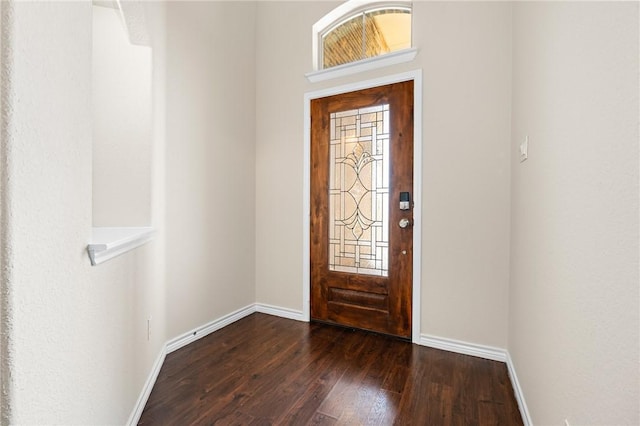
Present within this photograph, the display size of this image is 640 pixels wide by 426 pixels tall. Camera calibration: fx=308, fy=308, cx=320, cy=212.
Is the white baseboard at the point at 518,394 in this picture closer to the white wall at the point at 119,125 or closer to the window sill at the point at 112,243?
the window sill at the point at 112,243

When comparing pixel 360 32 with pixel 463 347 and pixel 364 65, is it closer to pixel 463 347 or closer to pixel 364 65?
pixel 364 65

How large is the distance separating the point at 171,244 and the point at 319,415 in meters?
1.54

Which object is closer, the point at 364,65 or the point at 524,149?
the point at 524,149

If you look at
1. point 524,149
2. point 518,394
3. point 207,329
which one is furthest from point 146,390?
point 524,149

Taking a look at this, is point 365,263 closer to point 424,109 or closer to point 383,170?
point 383,170

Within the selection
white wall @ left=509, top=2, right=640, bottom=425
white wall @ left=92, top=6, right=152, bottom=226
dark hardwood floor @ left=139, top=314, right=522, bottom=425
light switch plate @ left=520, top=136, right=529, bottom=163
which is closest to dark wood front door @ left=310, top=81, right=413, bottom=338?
dark hardwood floor @ left=139, top=314, right=522, bottom=425

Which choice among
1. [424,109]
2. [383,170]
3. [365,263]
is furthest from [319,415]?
[424,109]

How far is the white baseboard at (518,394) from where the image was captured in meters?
1.52

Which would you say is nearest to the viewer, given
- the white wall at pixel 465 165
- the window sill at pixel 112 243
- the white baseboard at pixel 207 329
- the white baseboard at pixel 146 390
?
the window sill at pixel 112 243

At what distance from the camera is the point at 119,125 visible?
1.79m

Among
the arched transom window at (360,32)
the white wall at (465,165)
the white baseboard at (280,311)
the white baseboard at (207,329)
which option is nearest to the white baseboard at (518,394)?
the white wall at (465,165)

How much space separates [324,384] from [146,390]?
1013 mm

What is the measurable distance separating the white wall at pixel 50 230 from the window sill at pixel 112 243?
32mm

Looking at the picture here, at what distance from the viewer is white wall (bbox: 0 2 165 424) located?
68 cm
